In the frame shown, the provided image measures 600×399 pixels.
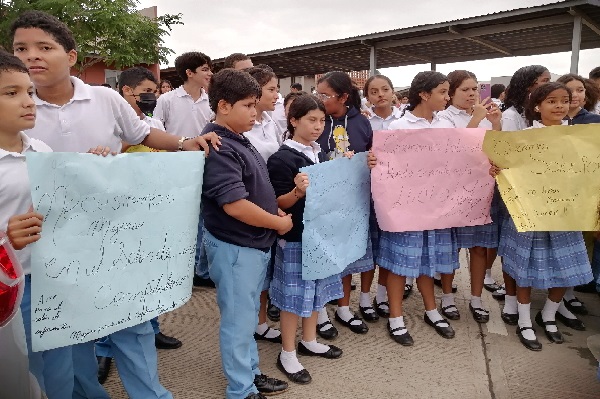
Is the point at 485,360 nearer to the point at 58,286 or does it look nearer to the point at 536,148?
the point at 536,148

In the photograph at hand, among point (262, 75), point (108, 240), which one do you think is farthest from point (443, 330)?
point (108, 240)

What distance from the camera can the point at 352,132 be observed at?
334 cm

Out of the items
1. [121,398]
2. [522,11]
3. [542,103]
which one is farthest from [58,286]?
[522,11]

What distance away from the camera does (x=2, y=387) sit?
1.40 m

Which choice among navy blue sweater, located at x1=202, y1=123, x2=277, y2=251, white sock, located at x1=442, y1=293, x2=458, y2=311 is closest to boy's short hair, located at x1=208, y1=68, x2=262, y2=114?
navy blue sweater, located at x1=202, y1=123, x2=277, y2=251

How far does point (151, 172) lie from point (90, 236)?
1.19 feet

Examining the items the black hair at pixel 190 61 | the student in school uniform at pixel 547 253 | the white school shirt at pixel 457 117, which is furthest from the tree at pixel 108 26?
the student in school uniform at pixel 547 253

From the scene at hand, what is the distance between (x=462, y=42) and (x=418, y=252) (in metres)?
11.2

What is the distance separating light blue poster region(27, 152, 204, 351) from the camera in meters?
1.76

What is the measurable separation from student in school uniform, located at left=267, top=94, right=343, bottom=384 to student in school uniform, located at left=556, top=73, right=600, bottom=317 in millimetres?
2047

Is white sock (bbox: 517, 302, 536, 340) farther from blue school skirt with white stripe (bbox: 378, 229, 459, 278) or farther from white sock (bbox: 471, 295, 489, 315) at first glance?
blue school skirt with white stripe (bbox: 378, 229, 459, 278)

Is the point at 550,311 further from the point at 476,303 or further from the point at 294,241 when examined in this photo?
the point at 294,241

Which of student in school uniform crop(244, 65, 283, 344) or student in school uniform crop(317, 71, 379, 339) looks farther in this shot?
student in school uniform crop(317, 71, 379, 339)

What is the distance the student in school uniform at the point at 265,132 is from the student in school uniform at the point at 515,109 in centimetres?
178
